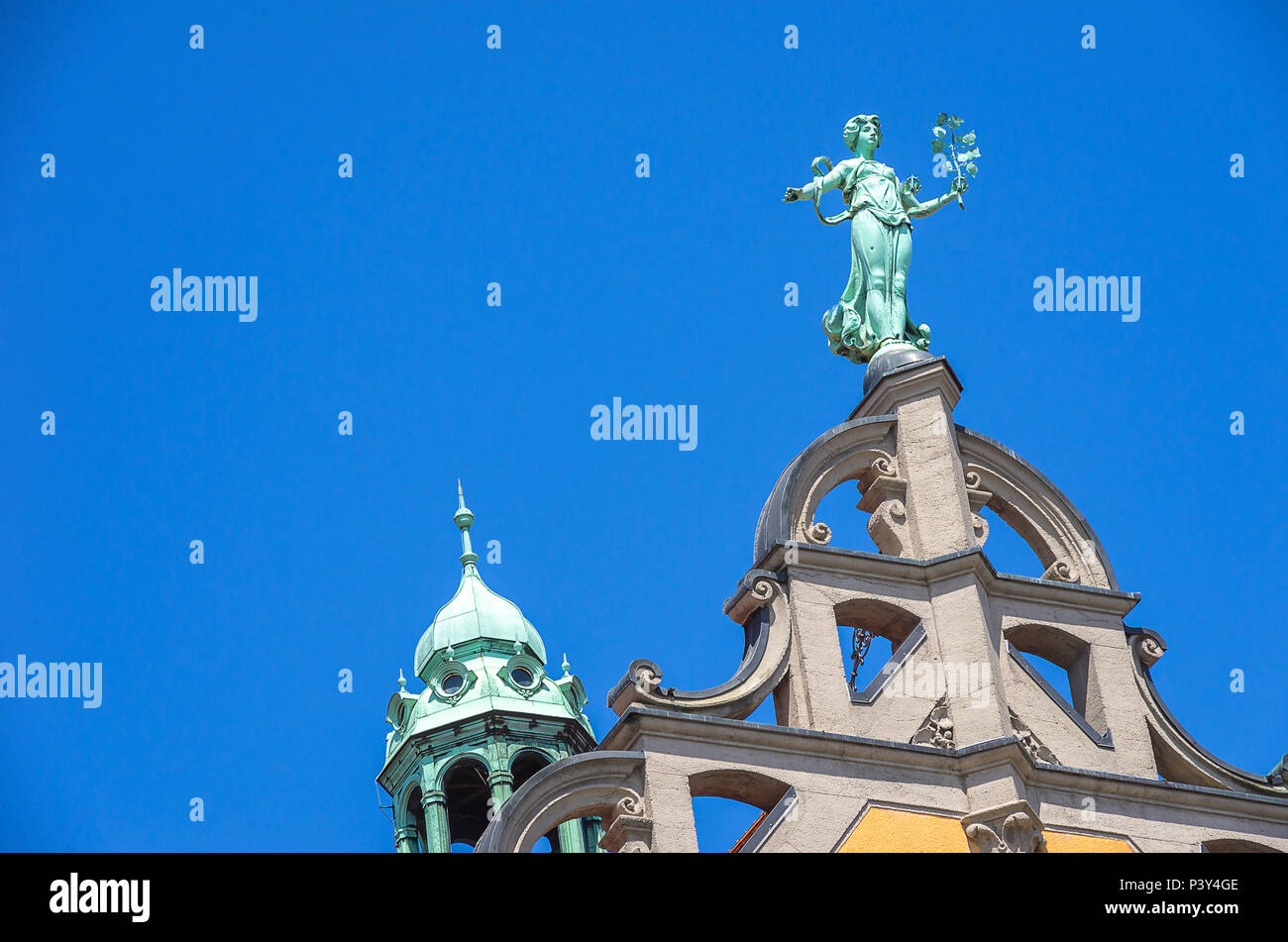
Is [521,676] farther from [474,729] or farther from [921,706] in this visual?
[921,706]

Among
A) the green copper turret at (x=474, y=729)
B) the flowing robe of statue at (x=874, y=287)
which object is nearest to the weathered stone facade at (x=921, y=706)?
the flowing robe of statue at (x=874, y=287)

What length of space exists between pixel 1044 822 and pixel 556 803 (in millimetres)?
4128

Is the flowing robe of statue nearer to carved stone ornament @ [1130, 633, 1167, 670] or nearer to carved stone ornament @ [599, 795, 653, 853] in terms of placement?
carved stone ornament @ [1130, 633, 1167, 670]

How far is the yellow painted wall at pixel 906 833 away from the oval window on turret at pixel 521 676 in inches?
738

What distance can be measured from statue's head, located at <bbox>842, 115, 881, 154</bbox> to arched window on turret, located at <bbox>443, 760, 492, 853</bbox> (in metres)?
15.9

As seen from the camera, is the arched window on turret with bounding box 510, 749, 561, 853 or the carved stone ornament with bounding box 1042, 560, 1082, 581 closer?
the carved stone ornament with bounding box 1042, 560, 1082, 581

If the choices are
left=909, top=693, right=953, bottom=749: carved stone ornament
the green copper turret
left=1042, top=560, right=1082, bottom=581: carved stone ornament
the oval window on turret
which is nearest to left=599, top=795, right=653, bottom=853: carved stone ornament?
left=909, top=693, right=953, bottom=749: carved stone ornament

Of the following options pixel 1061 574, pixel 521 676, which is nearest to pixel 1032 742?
pixel 1061 574

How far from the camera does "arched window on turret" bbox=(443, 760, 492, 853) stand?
37000mm

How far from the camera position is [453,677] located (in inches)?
1475
